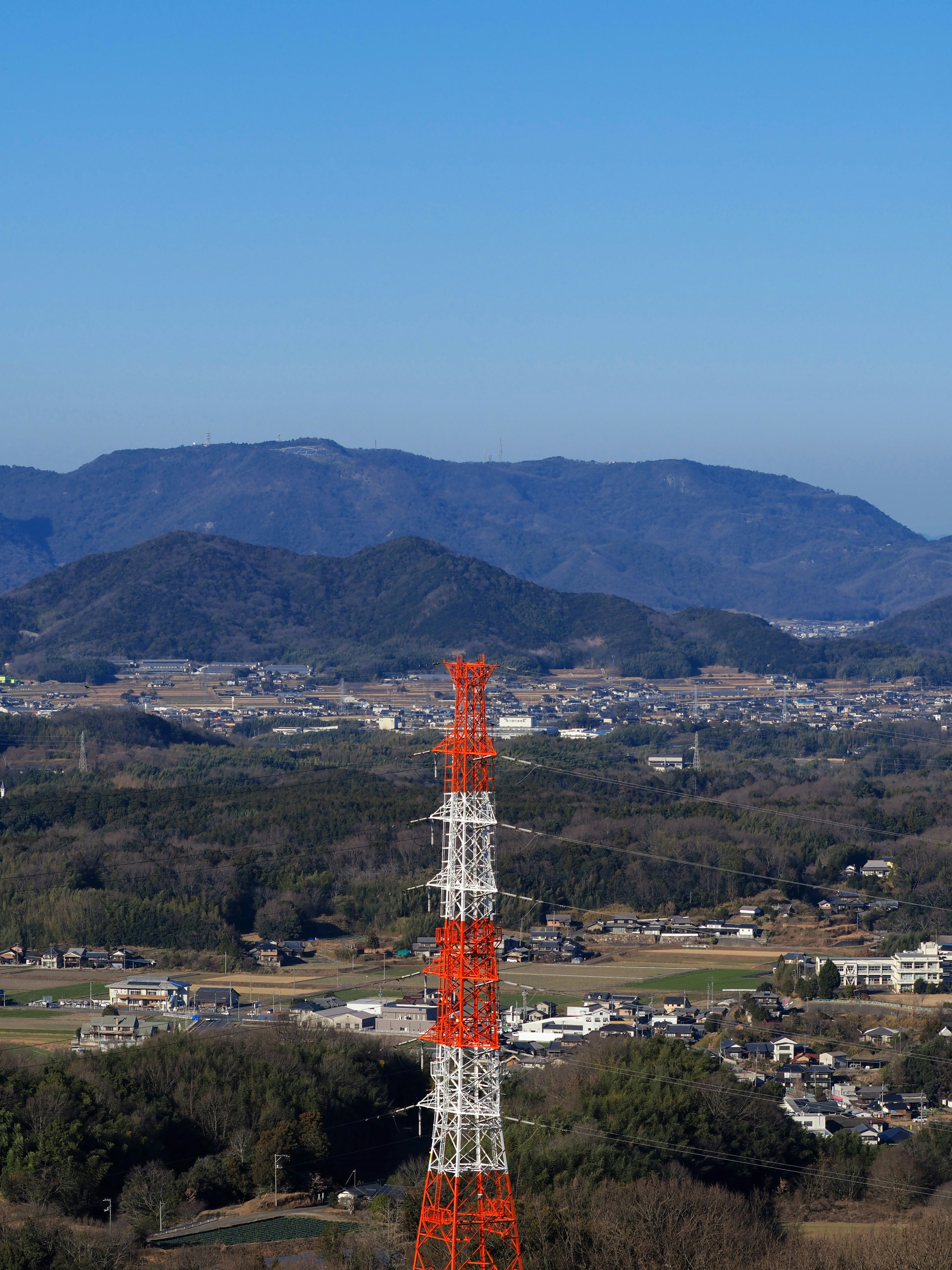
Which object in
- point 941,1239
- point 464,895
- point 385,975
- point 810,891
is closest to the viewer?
point 464,895

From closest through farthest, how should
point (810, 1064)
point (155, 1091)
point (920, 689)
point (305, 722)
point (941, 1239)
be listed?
point (941, 1239) < point (155, 1091) < point (810, 1064) < point (305, 722) < point (920, 689)

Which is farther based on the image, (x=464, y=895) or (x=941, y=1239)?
(x=941, y=1239)

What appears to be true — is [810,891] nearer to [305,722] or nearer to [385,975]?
[385,975]

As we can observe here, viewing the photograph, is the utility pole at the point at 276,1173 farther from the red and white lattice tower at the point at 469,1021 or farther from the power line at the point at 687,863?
the power line at the point at 687,863

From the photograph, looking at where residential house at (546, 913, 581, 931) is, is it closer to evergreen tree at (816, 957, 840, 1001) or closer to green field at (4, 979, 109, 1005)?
evergreen tree at (816, 957, 840, 1001)

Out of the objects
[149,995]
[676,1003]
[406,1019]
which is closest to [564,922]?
[676,1003]

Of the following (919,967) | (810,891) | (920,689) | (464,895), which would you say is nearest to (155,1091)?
(464,895)

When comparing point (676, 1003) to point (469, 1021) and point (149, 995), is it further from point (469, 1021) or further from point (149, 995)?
point (469, 1021)
